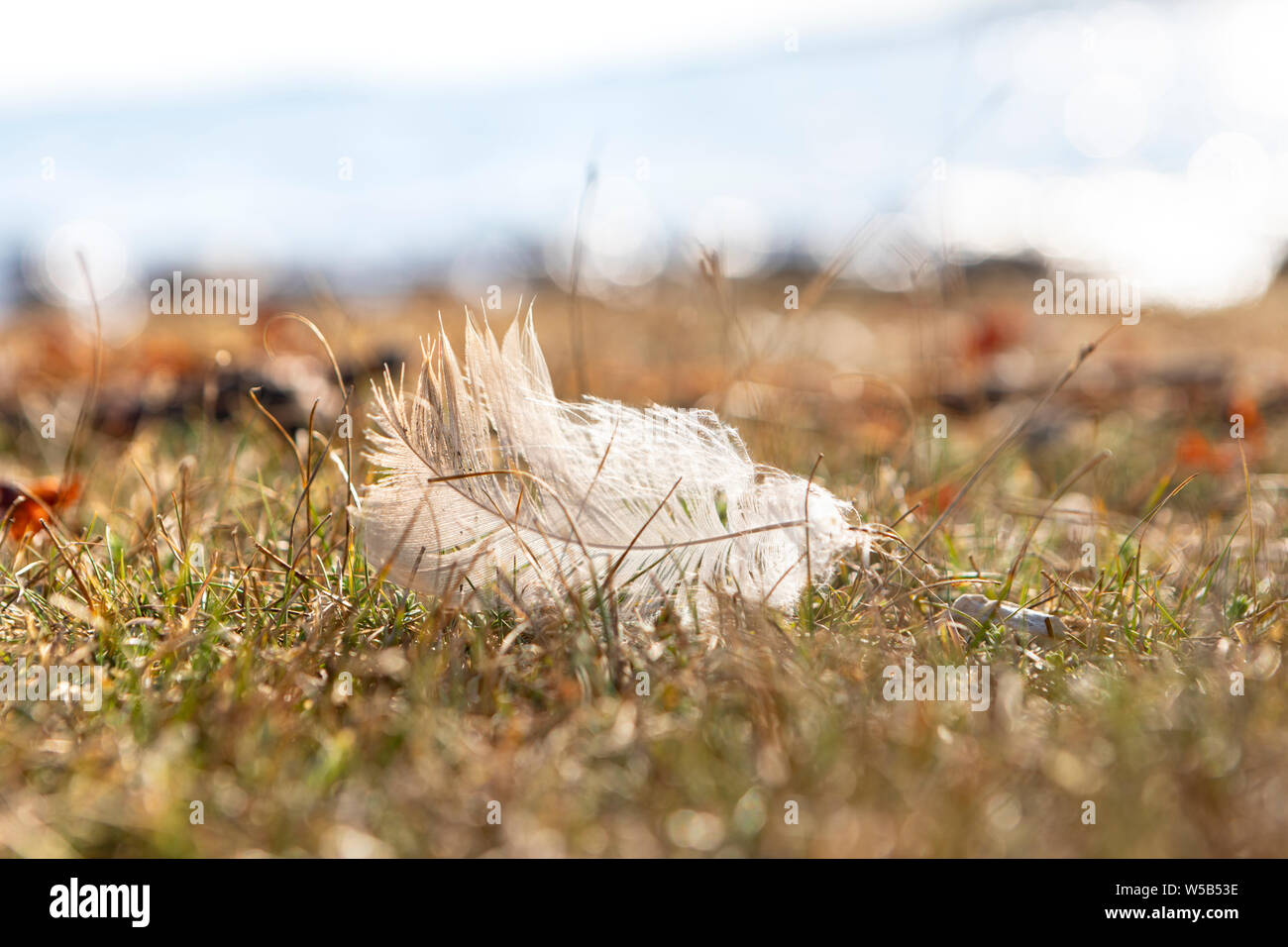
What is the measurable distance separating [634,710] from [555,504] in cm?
61

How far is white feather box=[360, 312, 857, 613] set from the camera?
240 centimetres

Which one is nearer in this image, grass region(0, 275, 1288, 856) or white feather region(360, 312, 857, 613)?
grass region(0, 275, 1288, 856)

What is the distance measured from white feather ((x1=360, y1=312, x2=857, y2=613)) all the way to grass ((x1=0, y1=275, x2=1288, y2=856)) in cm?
11

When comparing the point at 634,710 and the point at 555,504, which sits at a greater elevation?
the point at 555,504

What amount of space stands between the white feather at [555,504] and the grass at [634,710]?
11 centimetres

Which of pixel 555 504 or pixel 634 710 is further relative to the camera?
pixel 555 504

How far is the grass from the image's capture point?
1.65 meters

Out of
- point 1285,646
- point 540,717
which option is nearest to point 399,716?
point 540,717

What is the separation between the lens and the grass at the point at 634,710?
1648 millimetres

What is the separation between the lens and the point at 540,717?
2.06 metres

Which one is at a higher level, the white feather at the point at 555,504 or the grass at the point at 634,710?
the white feather at the point at 555,504

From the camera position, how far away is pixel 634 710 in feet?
6.62

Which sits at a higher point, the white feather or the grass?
the white feather
